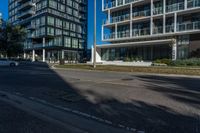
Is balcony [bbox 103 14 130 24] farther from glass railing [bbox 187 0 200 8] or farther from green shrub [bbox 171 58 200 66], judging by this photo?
green shrub [bbox 171 58 200 66]

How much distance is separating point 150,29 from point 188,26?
22.5 ft

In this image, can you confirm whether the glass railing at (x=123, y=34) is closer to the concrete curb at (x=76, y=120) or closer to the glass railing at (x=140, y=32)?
Result: the glass railing at (x=140, y=32)

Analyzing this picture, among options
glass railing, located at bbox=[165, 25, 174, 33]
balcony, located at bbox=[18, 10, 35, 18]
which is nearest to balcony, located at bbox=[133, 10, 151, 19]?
glass railing, located at bbox=[165, 25, 174, 33]

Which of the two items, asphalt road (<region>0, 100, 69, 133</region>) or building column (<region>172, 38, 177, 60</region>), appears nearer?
asphalt road (<region>0, 100, 69, 133</region>)

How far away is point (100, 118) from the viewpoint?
201 inches

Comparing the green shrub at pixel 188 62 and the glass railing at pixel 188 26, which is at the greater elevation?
the glass railing at pixel 188 26

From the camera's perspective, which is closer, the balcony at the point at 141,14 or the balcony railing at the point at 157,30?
the balcony railing at the point at 157,30

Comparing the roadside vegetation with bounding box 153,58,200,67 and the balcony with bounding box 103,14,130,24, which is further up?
the balcony with bounding box 103,14,130,24

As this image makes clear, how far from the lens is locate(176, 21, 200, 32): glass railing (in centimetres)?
3152

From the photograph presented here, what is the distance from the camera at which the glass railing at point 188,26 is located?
31.5 m

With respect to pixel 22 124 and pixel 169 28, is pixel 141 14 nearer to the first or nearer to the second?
pixel 169 28

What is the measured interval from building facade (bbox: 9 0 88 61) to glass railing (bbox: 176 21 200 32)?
3701 centimetres

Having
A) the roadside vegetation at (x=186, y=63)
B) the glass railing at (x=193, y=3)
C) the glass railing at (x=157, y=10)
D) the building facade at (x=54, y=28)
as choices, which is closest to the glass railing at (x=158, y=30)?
the glass railing at (x=157, y=10)

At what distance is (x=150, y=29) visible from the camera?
122 ft
